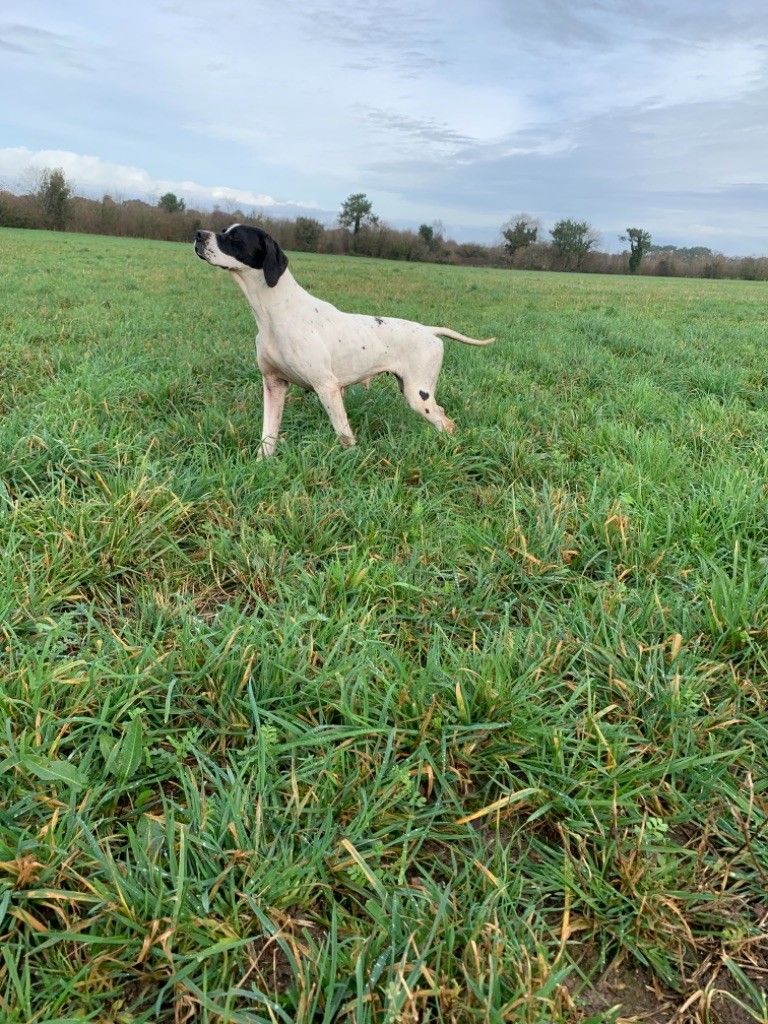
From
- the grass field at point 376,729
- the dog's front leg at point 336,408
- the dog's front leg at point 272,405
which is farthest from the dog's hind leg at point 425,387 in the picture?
the dog's front leg at point 272,405

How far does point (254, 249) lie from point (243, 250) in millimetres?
62

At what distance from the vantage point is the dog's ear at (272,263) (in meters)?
3.42

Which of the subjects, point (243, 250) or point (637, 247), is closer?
point (243, 250)

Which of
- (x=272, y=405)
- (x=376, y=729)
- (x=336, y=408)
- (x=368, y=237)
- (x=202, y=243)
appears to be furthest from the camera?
(x=368, y=237)

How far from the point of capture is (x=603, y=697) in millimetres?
2018

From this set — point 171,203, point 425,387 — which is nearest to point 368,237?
point 171,203

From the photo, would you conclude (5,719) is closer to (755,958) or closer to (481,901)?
(481,901)

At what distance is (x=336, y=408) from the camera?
3.68 metres

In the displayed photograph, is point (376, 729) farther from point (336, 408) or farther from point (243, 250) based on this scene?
point (243, 250)

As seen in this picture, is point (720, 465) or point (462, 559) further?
point (720, 465)

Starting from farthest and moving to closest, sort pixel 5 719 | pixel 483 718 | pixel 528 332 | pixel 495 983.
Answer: pixel 528 332 → pixel 483 718 → pixel 5 719 → pixel 495 983

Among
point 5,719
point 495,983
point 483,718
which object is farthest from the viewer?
point 483,718

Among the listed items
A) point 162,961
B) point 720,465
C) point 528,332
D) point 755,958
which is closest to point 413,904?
point 162,961

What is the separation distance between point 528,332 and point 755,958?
8501 millimetres
